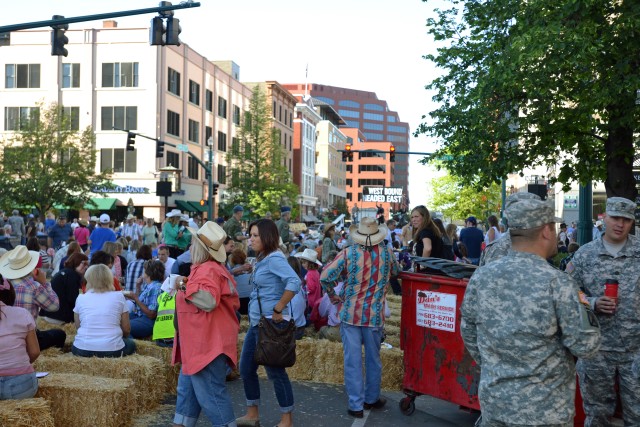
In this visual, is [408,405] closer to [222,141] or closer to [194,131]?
[194,131]

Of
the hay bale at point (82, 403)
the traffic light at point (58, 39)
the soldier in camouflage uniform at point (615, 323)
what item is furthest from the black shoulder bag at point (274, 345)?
the traffic light at point (58, 39)

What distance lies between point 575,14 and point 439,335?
40.3 ft

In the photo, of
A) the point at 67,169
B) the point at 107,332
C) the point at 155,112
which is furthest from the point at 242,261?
the point at 155,112

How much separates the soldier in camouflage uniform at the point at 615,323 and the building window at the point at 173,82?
1972 inches

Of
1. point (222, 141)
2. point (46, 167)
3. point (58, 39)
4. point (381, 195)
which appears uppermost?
point (222, 141)

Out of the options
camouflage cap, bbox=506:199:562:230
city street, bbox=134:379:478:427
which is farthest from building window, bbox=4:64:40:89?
camouflage cap, bbox=506:199:562:230

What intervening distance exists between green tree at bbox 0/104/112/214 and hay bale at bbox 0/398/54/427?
3737 cm

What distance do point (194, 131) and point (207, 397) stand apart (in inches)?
2144

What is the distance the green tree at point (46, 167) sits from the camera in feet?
136

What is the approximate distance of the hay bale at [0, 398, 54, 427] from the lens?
5.68 metres

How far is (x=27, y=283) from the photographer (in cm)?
795

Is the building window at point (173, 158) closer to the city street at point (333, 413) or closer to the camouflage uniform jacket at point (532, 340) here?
the city street at point (333, 413)

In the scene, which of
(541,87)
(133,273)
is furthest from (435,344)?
(541,87)

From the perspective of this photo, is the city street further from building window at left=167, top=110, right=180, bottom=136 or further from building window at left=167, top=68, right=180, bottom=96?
building window at left=167, top=68, right=180, bottom=96
